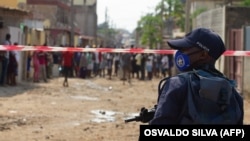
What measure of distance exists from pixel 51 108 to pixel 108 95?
3.92 metres

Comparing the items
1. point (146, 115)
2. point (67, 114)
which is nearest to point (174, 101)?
point (146, 115)

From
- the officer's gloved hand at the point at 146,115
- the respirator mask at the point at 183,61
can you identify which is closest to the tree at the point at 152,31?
the officer's gloved hand at the point at 146,115

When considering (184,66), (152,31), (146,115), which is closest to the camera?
(184,66)

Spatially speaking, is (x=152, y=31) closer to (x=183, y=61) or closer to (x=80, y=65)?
(x=80, y=65)

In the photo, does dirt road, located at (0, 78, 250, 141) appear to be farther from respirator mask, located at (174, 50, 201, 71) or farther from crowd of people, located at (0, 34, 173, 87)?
respirator mask, located at (174, 50, 201, 71)

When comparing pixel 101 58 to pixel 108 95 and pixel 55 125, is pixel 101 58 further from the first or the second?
pixel 55 125

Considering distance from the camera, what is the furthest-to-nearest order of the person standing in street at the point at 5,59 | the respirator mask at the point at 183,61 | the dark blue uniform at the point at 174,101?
the person standing in street at the point at 5,59 → the respirator mask at the point at 183,61 → the dark blue uniform at the point at 174,101

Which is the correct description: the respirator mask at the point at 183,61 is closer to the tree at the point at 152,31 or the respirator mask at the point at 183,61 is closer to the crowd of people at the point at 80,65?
the crowd of people at the point at 80,65

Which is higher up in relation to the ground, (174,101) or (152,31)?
(152,31)

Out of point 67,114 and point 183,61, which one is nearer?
point 183,61

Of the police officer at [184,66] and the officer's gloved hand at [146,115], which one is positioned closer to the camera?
the police officer at [184,66]

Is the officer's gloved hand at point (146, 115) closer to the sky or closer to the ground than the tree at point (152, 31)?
closer to the ground

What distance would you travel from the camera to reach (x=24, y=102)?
469 inches

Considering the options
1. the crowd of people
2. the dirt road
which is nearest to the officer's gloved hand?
the dirt road
